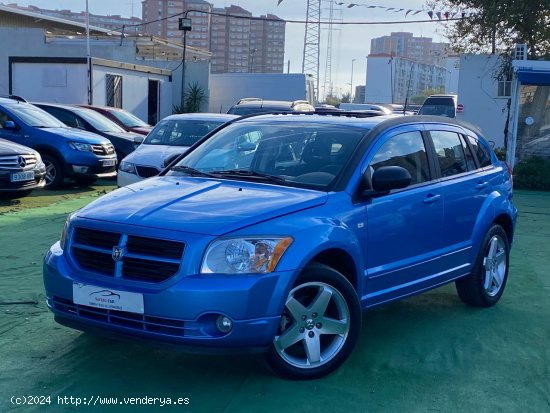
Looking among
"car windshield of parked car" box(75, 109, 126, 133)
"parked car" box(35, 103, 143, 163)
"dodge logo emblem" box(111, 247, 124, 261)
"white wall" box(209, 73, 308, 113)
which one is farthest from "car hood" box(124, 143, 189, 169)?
"white wall" box(209, 73, 308, 113)

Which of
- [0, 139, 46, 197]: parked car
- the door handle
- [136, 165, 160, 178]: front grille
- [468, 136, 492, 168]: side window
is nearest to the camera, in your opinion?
the door handle

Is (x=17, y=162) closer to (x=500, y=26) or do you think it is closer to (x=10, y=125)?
(x=10, y=125)

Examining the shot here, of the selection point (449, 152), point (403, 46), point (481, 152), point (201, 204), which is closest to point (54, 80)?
point (481, 152)

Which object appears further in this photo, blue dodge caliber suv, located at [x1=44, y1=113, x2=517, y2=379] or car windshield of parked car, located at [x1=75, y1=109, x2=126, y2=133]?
car windshield of parked car, located at [x1=75, y1=109, x2=126, y2=133]

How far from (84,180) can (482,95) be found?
48.3 feet

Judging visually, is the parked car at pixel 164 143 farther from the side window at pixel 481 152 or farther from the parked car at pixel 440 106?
the parked car at pixel 440 106

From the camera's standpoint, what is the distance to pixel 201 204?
4605mm

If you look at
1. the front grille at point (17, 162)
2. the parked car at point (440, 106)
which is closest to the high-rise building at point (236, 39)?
the parked car at point (440, 106)

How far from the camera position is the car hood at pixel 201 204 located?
4.31 m

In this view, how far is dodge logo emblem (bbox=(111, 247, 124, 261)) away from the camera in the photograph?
4.31 metres

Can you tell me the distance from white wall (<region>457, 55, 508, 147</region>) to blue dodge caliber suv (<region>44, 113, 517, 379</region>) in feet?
61.4

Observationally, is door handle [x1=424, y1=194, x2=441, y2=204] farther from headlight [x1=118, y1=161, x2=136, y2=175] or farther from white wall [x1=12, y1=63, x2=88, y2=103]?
white wall [x1=12, y1=63, x2=88, y2=103]

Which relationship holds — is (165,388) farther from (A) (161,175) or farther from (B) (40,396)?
(A) (161,175)

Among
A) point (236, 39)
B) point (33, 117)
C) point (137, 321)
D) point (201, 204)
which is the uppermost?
point (236, 39)
